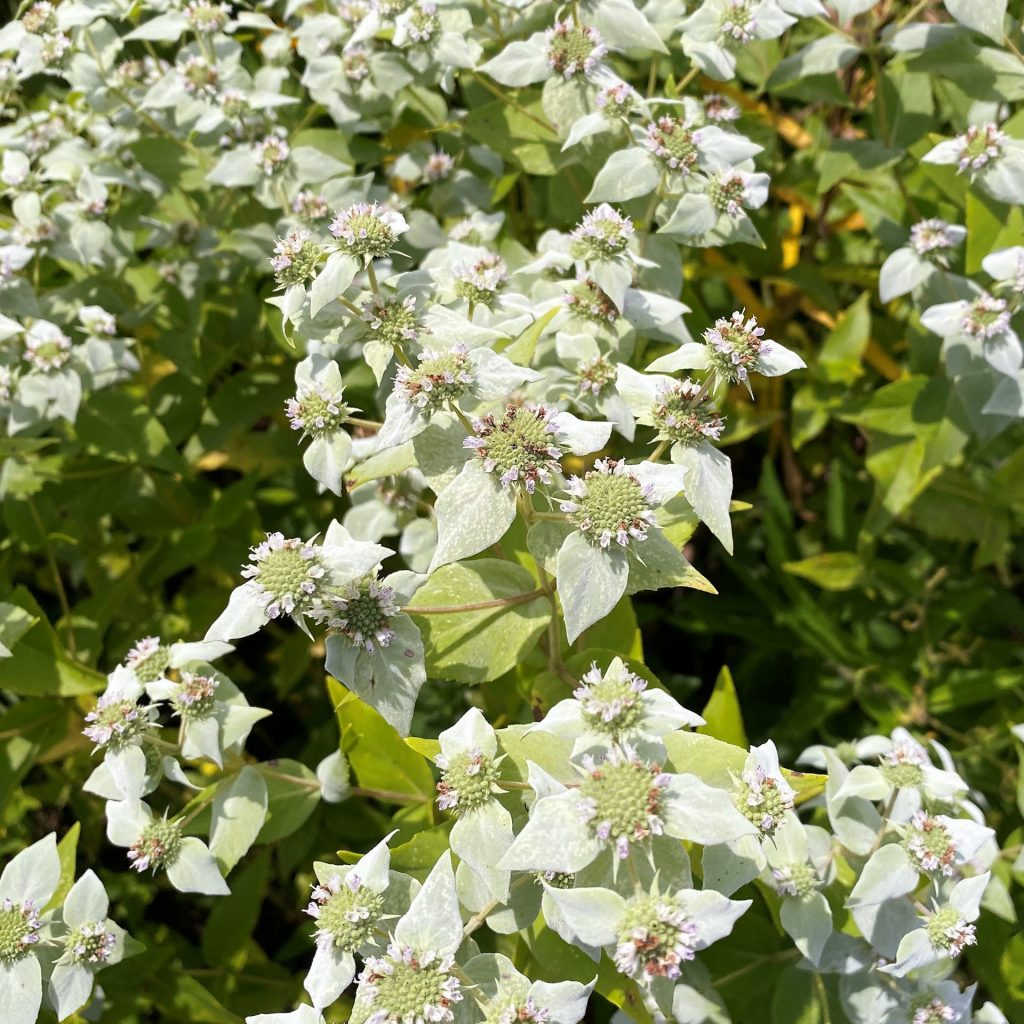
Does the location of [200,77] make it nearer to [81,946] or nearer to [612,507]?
[612,507]

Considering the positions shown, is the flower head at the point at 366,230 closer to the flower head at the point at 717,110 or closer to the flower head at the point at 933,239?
the flower head at the point at 717,110

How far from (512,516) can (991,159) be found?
168cm

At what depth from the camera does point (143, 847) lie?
193 centimetres

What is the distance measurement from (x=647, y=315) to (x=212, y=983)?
2.12 meters

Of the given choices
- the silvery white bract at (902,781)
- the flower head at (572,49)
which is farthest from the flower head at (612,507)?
the flower head at (572,49)

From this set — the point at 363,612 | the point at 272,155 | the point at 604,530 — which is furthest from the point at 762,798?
the point at 272,155

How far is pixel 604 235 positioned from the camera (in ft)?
6.44

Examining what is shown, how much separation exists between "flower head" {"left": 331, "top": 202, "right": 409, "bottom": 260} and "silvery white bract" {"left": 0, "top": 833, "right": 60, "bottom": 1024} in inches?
52.8

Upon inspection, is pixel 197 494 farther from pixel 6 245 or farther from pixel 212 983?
pixel 212 983

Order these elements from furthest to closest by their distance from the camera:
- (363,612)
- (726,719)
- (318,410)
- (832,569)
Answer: (832,569) → (726,719) → (318,410) → (363,612)

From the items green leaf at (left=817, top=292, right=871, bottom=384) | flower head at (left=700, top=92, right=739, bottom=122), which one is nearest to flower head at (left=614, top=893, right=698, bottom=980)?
flower head at (left=700, top=92, right=739, bottom=122)

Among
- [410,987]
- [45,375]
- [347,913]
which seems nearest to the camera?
[410,987]

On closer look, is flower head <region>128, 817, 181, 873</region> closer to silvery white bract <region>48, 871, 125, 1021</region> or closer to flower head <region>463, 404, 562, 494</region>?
silvery white bract <region>48, 871, 125, 1021</region>

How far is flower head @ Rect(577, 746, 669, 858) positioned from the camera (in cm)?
142
